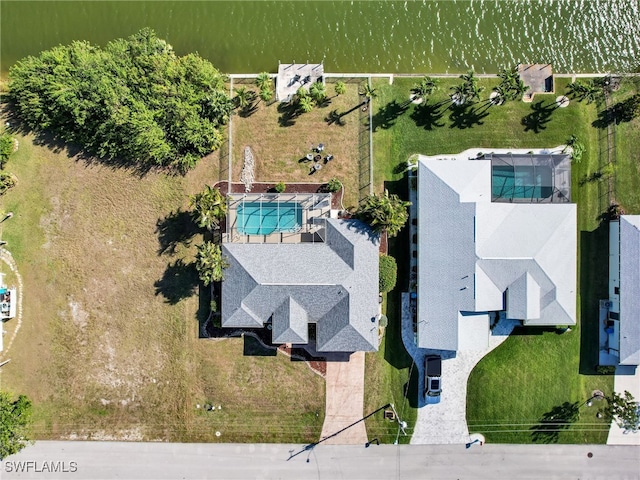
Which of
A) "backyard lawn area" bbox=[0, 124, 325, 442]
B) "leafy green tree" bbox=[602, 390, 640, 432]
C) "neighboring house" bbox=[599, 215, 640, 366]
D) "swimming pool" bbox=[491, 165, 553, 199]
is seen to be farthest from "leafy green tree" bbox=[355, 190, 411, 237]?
"leafy green tree" bbox=[602, 390, 640, 432]

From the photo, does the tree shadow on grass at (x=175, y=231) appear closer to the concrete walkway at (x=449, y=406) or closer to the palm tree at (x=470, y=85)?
the concrete walkway at (x=449, y=406)

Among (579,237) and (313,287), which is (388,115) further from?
(579,237)

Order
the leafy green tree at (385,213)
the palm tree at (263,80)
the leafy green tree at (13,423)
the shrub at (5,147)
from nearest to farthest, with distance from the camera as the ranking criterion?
the leafy green tree at (385,213) < the leafy green tree at (13,423) < the palm tree at (263,80) < the shrub at (5,147)

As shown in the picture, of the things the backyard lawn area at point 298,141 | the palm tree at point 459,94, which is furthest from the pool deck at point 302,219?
the palm tree at point 459,94

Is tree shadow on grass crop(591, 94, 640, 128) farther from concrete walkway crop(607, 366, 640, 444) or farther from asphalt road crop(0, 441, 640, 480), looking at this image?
asphalt road crop(0, 441, 640, 480)

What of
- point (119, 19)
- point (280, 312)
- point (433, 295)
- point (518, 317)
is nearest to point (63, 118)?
point (119, 19)

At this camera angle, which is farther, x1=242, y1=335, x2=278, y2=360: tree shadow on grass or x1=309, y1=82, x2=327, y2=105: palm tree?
x1=242, y1=335, x2=278, y2=360: tree shadow on grass
